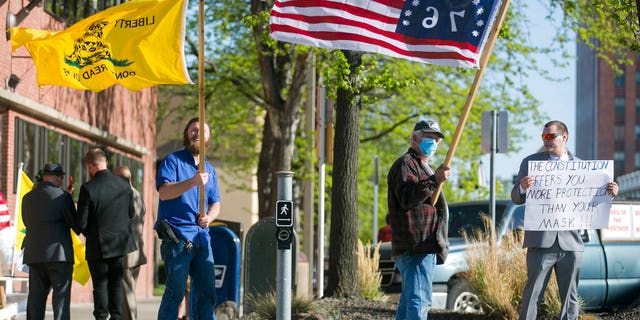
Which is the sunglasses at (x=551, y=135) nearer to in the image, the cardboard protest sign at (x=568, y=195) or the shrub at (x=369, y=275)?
the cardboard protest sign at (x=568, y=195)

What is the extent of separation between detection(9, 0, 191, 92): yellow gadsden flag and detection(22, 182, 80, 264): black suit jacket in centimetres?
112

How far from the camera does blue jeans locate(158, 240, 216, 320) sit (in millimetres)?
9234

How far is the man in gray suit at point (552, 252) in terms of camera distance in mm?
9898

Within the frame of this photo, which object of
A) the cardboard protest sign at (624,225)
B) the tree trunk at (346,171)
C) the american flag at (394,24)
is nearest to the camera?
the american flag at (394,24)

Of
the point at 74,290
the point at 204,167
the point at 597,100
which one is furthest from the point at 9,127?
the point at 597,100

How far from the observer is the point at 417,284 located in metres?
8.96

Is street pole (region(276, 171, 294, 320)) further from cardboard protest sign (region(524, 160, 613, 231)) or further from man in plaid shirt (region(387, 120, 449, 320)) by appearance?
cardboard protest sign (region(524, 160, 613, 231))

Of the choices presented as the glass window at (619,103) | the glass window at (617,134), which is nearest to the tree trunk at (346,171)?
the glass window at (619,103)

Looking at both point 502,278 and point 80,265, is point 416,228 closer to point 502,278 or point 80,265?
point 502,278

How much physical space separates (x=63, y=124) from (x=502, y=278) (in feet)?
32.6

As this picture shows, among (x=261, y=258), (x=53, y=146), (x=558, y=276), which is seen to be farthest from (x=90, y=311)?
(x=558, y=276)

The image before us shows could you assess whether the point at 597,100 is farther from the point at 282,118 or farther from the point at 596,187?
the point at 596,187

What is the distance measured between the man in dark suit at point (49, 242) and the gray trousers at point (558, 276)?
4.20 meters

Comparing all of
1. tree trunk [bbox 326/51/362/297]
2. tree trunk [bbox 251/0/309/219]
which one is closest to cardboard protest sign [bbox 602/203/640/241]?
tree trunk [bbox 326/51/362/297]
